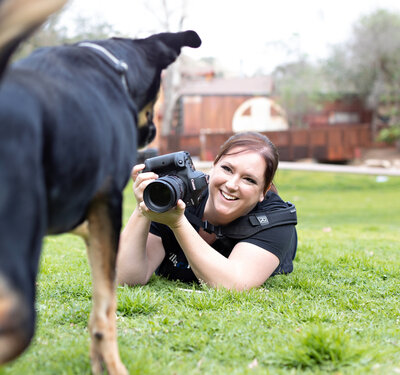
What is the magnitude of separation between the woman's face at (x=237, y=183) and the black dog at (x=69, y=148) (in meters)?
1.40

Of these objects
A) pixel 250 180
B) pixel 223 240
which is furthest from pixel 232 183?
pixel 223 240

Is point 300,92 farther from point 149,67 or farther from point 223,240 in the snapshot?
point 149,67

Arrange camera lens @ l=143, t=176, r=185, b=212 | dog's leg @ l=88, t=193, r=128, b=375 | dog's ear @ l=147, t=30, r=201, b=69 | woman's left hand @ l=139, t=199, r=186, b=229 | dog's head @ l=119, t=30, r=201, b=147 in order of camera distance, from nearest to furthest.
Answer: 1. dog's leg @ l=88, t=193, r=128, b=375
2. dog's head @ l=119, t=30, r=201, b=147
3. dog's ear @ l=147, t=30, r=201, b=69
4. camera lens @ l=143, t=176, r=185, b=212
5. woman's left hand @ l=139, t=199, r=186, b=229

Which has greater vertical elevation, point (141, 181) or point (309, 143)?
point (141, 181)

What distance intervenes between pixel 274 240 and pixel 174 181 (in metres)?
1.06

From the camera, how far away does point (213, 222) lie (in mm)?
3990

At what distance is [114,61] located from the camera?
206 centimetres

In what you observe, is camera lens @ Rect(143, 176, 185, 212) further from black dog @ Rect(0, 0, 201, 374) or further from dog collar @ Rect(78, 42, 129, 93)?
dog collar @ Rect(78, 42, 129, 93)

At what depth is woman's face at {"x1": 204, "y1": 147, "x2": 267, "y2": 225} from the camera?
3.73 meters

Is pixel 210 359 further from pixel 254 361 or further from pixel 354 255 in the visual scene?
pixel 354 255

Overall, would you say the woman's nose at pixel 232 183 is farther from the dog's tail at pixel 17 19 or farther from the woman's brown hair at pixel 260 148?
the dog's tail at pixel 17 19

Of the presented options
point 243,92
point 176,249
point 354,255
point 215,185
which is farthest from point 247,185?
point 243,92

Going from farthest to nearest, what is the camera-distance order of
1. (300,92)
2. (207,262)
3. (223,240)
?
(300,92) → (223,240) → (207,262)

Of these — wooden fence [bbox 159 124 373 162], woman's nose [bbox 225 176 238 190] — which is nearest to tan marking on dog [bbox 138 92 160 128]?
woman's nose [bbox 225 176 238 190]
